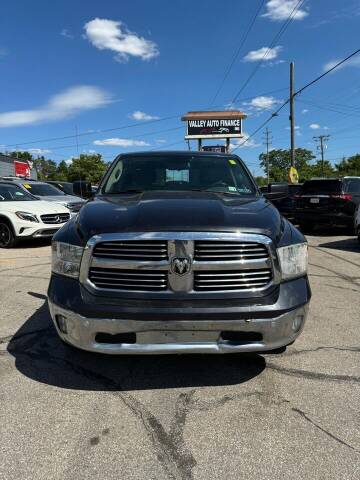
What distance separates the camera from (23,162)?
56.9 metres

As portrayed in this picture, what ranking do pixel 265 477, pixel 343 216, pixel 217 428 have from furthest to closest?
pixel 343 216 < pixel 217 428 < pixel 265 477

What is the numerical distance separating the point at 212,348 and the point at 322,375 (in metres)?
1.12

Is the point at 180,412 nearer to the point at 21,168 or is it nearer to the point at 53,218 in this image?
the point at 53,218

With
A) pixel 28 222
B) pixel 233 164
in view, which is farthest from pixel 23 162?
pixel 233 164

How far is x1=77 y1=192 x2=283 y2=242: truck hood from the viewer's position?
10.4ft

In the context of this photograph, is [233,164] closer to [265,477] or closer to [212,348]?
[212,348]

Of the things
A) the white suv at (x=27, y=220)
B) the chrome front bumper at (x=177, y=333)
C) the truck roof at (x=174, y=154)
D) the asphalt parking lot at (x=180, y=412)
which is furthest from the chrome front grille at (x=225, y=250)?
the white suv at (x=27, y=220)

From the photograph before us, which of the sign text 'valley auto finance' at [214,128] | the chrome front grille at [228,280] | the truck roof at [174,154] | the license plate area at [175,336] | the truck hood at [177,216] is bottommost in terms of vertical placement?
the license plate area at [175,336]

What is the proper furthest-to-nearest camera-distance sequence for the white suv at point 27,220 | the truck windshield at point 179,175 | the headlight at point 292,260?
the white suv at point 27,220
the truck windshield at point 179,175
the headlight at point 292,260

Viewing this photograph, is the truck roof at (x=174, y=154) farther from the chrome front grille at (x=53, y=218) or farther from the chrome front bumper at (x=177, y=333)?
the chrome front grille at (x=53, y=218)

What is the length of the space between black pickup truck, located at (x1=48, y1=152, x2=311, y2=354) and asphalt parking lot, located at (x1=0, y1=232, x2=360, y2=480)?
420mm

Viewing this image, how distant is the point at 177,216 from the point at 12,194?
9919mm

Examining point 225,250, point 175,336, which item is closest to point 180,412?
point 175,336

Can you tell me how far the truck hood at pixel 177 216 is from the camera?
10.4ft
